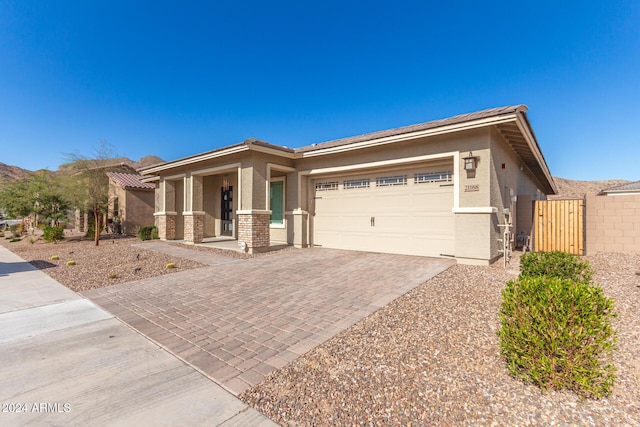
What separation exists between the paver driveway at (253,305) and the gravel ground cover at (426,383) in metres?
0.32

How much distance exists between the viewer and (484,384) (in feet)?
7.71

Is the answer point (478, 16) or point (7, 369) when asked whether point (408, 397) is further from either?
point (478, 16)

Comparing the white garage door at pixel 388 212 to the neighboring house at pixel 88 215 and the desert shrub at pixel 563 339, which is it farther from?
the neighboring house at pixel 88 215

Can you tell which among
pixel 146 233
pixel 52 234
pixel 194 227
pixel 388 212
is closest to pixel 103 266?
pixel 194 227

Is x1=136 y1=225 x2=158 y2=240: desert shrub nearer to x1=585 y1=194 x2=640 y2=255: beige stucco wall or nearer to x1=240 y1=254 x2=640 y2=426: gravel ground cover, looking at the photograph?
x1=240 y1=254 x2=640 y2=426: gravel ground cover

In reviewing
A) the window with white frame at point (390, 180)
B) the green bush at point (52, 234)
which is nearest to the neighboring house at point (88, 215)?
the green bush at point (52, 234)

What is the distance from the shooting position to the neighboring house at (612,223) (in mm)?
8305

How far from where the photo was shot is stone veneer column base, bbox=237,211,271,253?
9469 millimetres

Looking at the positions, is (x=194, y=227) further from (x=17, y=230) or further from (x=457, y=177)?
(x=17, y=230)

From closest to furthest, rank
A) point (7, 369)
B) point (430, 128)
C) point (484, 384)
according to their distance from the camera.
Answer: point (484, 384) → point (7, 369) → point (430, 128)

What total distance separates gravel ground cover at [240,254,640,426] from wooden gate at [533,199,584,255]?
623 cm

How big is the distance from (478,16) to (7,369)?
14.7 metres

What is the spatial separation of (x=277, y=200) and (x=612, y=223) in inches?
456

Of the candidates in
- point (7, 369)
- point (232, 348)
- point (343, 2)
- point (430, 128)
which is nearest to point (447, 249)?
point (430, 128)
